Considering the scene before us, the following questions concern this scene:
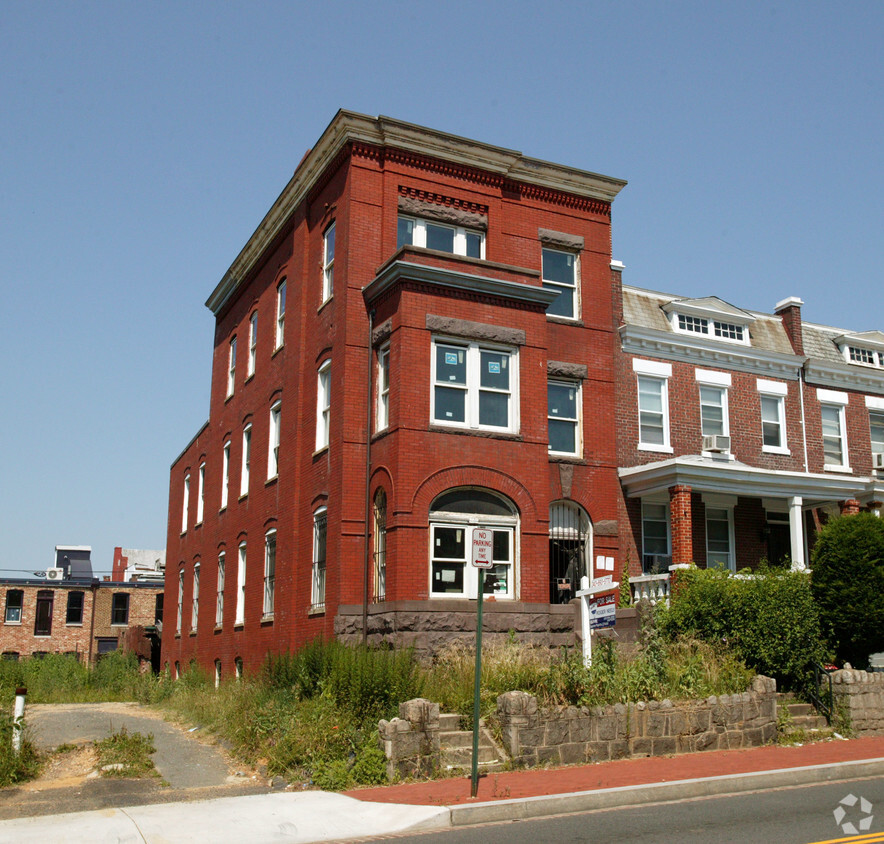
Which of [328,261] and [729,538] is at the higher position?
[328,261]

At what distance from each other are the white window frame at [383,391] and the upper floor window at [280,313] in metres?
6.45

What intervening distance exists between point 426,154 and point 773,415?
11.9 meters

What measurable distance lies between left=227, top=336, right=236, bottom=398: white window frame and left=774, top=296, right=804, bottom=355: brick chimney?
16676 millimetres

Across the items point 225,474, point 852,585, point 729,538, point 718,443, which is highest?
point 225,474

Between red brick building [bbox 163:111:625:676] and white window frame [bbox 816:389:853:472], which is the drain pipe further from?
white window frame [bbox 816:389:853:472]

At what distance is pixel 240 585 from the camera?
27.6m

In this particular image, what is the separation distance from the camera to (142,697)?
28.8m

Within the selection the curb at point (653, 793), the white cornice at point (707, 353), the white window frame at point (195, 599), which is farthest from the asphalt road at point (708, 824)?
the white window frame at point (195, 599)

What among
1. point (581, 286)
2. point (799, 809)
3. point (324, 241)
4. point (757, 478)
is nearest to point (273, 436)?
point (324, 241)

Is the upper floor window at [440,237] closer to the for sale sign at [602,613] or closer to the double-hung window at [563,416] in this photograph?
the double-hung window at [563,416]

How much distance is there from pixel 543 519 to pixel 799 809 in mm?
9656

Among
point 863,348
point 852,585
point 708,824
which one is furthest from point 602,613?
point 863,348

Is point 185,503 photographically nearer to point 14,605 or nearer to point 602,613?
point 14,605

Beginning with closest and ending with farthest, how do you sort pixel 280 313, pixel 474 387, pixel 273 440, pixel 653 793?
pixel 653 793
pixel 474 387
pixel 273 440
pixel 280 313
